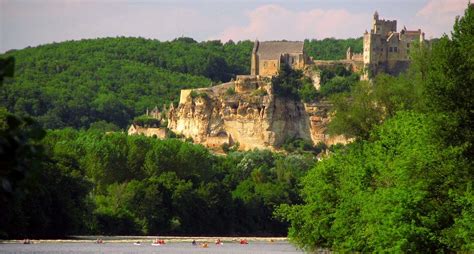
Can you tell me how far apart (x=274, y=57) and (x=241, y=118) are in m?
14.7

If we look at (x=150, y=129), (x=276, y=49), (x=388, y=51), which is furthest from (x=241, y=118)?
(x=388, y=51)

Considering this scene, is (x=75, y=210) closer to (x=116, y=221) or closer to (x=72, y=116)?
(x=116, y=221)

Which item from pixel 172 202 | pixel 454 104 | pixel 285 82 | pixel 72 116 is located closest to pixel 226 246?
pixel 172 202

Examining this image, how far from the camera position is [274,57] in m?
185

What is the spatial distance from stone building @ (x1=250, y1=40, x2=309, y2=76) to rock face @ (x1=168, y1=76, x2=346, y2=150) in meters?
9.04

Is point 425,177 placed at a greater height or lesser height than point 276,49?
greater

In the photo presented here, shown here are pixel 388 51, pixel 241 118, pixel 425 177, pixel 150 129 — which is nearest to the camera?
pixel 425 177

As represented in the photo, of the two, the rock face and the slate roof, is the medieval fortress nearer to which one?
the rock face

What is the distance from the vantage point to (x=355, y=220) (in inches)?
1937

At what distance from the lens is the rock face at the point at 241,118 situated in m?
173

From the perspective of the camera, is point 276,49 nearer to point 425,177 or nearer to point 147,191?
point 147,191

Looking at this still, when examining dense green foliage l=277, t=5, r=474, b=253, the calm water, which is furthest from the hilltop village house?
dense green foliage l=277, t=5, r=474, b=253

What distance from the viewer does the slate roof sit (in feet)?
609

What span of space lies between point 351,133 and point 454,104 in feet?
92.0
